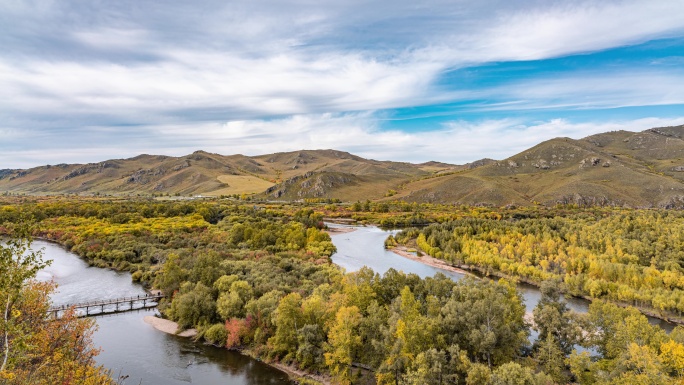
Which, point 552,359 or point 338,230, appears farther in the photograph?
point 338,230

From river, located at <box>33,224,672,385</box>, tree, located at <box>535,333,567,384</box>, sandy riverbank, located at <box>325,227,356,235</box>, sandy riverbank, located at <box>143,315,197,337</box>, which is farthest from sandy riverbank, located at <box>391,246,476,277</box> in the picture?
sandy riverbank, located at <box>143,315,197,337</box>

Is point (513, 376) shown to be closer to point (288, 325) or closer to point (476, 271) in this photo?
point (288, 325)

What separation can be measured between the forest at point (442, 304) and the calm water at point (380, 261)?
4191 mm

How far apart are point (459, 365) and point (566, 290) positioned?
Answer: 1985 inches

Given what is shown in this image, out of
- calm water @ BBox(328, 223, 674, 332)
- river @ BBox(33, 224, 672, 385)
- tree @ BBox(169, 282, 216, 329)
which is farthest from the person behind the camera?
calm water @ BBox(328, 223, 674, 332)

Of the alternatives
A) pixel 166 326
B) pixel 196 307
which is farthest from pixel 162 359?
pixel 166 326

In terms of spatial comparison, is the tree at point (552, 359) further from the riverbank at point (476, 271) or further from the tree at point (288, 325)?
the tree at point (288, 325)

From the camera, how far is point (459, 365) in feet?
128

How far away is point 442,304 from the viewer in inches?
1938

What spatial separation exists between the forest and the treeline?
0.35 metres

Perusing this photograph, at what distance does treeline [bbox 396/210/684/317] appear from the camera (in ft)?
242

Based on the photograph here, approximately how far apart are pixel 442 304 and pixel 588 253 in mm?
59697

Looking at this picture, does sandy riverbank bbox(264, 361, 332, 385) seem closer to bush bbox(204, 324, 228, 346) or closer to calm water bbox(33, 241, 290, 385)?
calm water bbox(33, 241, 290, 385)

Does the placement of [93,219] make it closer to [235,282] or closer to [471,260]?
[235,282]
